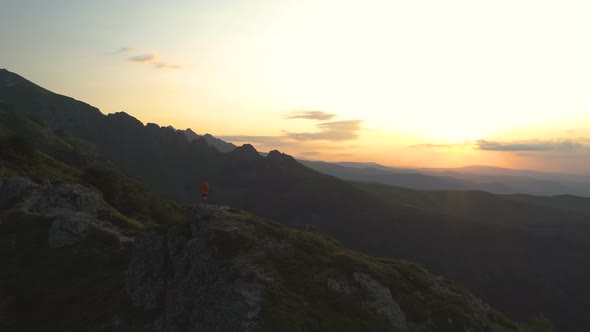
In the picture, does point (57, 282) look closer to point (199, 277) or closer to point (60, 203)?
point (199, 277)

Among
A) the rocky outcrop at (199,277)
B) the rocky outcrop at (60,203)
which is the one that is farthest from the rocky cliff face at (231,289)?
the rocky outcrop at (60,203)

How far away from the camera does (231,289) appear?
23500 mm

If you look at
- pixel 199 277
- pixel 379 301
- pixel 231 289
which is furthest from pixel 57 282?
pixel 379 301

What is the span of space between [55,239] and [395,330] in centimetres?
4144

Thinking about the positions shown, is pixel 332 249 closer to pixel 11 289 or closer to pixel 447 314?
pixel 447 314

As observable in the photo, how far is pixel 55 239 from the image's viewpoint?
44.4 metres

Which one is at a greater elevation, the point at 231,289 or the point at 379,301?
the point at 231,289

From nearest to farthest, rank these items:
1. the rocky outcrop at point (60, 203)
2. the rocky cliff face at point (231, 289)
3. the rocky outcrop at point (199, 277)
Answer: the rocky outcrop at point (199, 277) < the rocky cliff face at point (231, 289) < the rocky outcrop at point (60, 203)

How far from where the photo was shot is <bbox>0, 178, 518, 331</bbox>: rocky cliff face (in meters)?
23.2

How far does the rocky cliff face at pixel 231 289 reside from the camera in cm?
2319

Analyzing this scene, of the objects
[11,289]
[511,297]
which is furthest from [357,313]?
[511,297]

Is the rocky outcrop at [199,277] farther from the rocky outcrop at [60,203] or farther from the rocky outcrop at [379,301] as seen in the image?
the rocky outcrop at [60,203]

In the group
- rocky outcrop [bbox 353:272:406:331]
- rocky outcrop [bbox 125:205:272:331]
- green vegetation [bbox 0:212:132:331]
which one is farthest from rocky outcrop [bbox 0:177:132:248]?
rocky outcrop [bbox 353:272:406:331]

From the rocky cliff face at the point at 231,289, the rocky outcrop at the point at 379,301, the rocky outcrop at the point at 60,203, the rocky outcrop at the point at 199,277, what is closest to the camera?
the rocky outcrop at the point at 199,277
